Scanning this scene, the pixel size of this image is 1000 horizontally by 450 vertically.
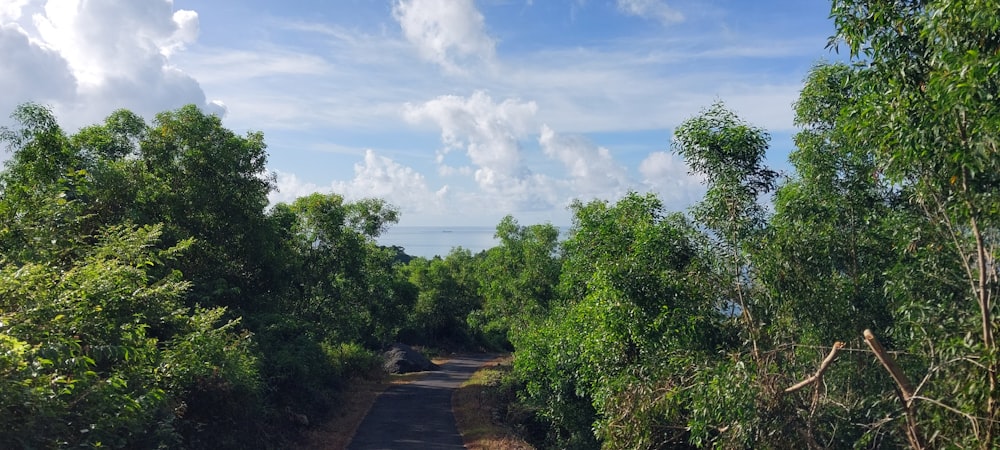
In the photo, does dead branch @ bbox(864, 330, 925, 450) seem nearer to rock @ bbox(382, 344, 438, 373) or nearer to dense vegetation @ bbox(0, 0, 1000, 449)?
dense vegetation @ bbox(0, 0, 1000, 449)

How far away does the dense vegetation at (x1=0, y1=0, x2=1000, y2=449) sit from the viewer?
5129 mm

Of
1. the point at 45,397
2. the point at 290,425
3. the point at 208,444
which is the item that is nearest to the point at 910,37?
the point at 45,397

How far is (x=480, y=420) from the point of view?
834 inches

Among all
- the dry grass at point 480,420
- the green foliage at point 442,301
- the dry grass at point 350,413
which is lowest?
the dry grass at point 480,420

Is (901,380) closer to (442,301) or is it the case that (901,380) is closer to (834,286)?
(834,286)

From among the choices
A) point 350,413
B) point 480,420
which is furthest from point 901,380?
point 350,413

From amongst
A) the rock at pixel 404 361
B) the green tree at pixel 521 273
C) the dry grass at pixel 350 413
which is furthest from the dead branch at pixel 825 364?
the rock at pixel 404 361

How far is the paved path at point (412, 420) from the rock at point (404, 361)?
11.2 feet

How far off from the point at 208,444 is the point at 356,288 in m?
16.3

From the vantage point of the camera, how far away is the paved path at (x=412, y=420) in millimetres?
17828

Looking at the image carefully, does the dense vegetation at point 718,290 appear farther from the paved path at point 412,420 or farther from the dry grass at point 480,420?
the paved path at point 412,420

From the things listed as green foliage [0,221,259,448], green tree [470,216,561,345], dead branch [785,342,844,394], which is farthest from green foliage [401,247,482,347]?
dead branch [785,342,844,394]

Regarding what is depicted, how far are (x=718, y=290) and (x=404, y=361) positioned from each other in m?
29.7

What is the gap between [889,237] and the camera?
25.8 ft
